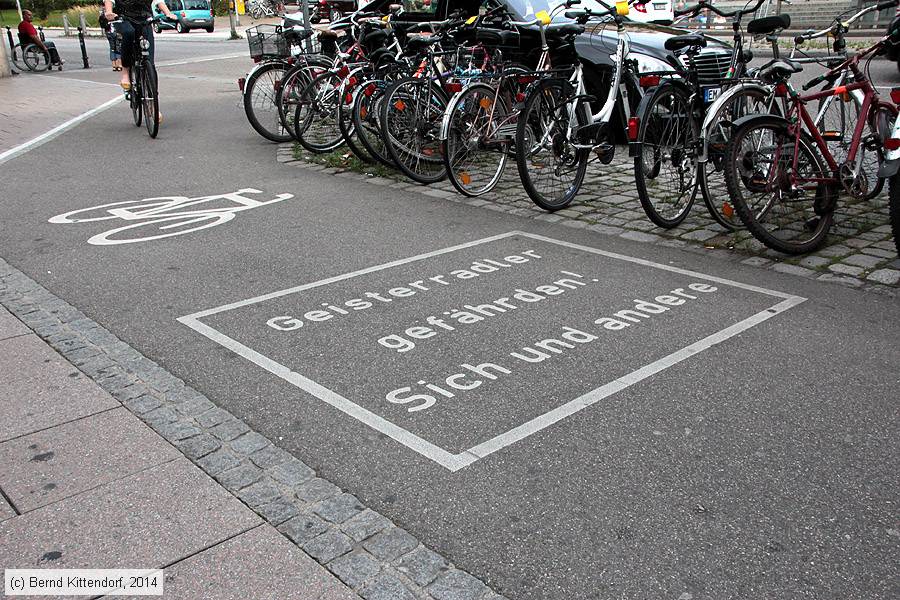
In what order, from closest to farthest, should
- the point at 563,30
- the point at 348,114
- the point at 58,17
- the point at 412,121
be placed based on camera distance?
1. the point at 563,30
2. the point at 412,121
3. the point at 348,114
4. the point at 58,17

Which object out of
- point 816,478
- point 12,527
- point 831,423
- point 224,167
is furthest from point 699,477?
point 224,167

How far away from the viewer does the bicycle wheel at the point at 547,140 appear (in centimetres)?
675

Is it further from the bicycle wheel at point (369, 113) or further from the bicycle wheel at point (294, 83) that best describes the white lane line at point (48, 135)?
the bicycle wheel at point (369, 113)

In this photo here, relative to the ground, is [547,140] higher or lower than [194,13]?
higher

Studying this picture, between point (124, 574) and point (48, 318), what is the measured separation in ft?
8.97

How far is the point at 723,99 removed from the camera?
227 inches

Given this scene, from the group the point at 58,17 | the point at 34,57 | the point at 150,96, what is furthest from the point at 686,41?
the point at 58,17

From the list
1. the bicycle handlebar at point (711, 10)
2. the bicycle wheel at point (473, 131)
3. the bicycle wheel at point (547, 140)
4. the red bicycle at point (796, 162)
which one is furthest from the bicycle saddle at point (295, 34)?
the red bicycle at point (796, 162)

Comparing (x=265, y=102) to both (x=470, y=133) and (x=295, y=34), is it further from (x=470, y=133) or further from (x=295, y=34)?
(x=470, y=133)

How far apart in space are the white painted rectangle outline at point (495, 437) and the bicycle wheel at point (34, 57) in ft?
64.2

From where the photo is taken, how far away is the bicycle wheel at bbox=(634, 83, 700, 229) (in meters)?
6.16

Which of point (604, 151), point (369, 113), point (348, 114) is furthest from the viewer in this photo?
point (348, 114)

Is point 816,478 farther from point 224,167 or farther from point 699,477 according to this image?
point 224,167

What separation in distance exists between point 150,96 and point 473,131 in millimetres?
5321
